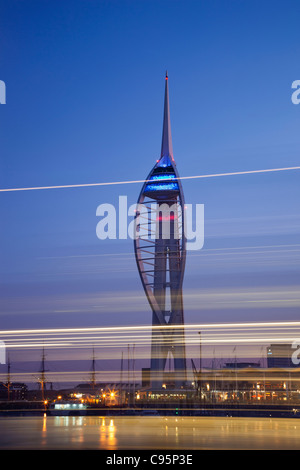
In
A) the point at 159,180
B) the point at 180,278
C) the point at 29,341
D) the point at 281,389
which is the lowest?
the point at 281,389

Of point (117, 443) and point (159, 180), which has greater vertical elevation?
point (159, 180)

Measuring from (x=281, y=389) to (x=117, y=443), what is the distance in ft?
237

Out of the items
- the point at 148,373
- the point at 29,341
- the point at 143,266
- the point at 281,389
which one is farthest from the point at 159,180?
the point at 29,341
